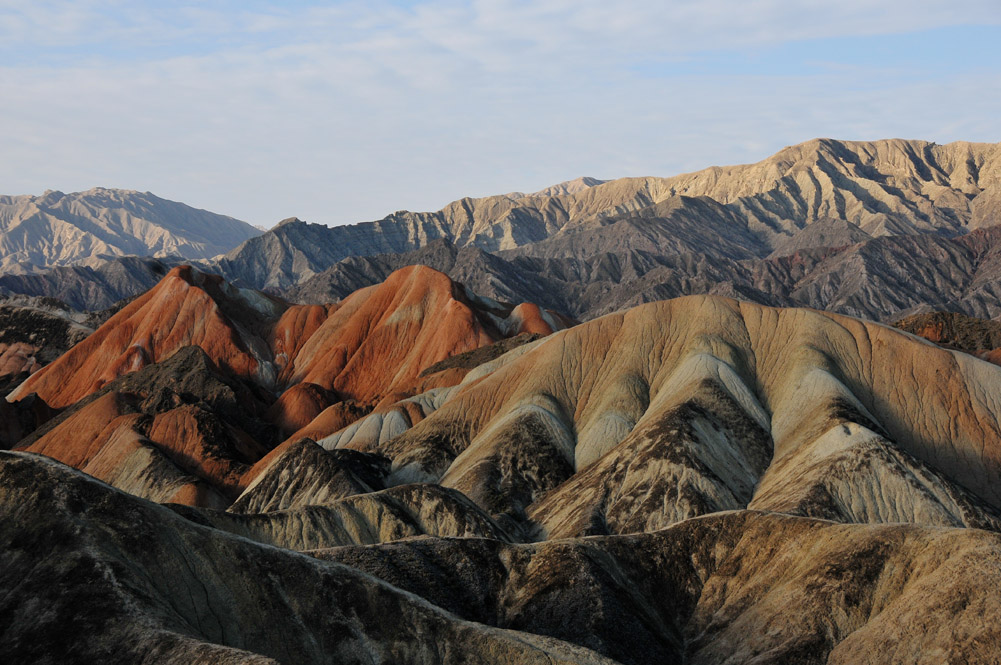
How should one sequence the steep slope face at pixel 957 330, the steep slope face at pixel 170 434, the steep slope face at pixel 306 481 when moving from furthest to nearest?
the steep slope face at pixel 957 330, the steep slope face at pixel 170 434, the steep slope face at pixel 306 481

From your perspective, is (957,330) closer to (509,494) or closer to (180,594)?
A: (509,494)

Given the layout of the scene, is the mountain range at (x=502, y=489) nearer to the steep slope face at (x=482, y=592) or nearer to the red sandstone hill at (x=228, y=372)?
the steep slope face at (x=482, y=592)

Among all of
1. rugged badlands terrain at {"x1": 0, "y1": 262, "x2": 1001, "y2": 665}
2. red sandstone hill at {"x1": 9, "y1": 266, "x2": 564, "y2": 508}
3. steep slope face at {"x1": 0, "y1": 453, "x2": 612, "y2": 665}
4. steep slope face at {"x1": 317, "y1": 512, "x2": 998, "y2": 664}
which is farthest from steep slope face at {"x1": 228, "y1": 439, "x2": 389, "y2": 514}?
steep slope face at {"x1": 0, "y1": 453, "x2": 612, "y2": 665}

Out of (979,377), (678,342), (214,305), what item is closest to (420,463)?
(678,342)

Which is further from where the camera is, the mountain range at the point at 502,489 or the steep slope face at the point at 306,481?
the steep slope face at the point at 306,481

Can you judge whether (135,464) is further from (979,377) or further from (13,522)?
(979,377)

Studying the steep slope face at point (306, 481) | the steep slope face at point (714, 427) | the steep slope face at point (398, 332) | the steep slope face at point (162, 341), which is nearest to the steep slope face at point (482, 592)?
the steep slope face at point (714, 427)

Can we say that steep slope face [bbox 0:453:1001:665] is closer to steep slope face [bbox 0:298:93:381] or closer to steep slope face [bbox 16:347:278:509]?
steep slope face [bbox 16:347:278:509]
